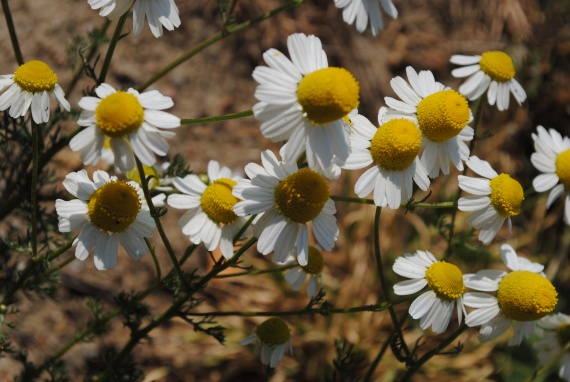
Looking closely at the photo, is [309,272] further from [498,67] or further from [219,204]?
[498,67]

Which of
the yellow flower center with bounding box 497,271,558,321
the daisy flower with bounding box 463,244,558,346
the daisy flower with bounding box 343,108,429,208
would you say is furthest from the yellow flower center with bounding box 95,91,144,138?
the yellow flower center with bounding box 497,271,558,321

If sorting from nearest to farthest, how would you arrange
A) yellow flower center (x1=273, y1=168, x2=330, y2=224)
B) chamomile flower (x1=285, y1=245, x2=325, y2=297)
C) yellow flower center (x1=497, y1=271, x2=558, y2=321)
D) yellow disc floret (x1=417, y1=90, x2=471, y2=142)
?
1. yellow flower center (x1=273, y1=168, x2=330, y2=224)
2. yellow disc floret (x1=417, y1=90, x2=471, y2=142)
3. yellow flower center (x1=497, y1=271, x2=558, y2=321)
4. chamomile flower (x1=285, y1=245, x2=325, y2=297)

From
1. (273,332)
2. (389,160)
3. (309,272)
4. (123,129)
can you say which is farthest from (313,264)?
(123,129)

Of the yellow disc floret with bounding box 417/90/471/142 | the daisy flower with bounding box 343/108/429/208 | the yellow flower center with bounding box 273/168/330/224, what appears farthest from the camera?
the yellow disc floret with bounding box 417/90/471/142

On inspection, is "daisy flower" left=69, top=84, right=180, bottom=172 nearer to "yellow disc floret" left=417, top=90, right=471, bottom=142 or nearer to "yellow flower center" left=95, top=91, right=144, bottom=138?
"yellow flower center" left=95, top=91, right=144, bottom=138

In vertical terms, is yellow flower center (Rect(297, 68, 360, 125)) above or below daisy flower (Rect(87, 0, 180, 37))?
below

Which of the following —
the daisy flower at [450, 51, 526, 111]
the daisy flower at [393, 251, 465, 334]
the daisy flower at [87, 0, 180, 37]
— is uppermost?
the daisy flower at [87, 0, 180, 37]

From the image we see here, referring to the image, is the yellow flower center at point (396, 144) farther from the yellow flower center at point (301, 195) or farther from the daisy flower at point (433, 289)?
the daisy flower at point (433, 289)
